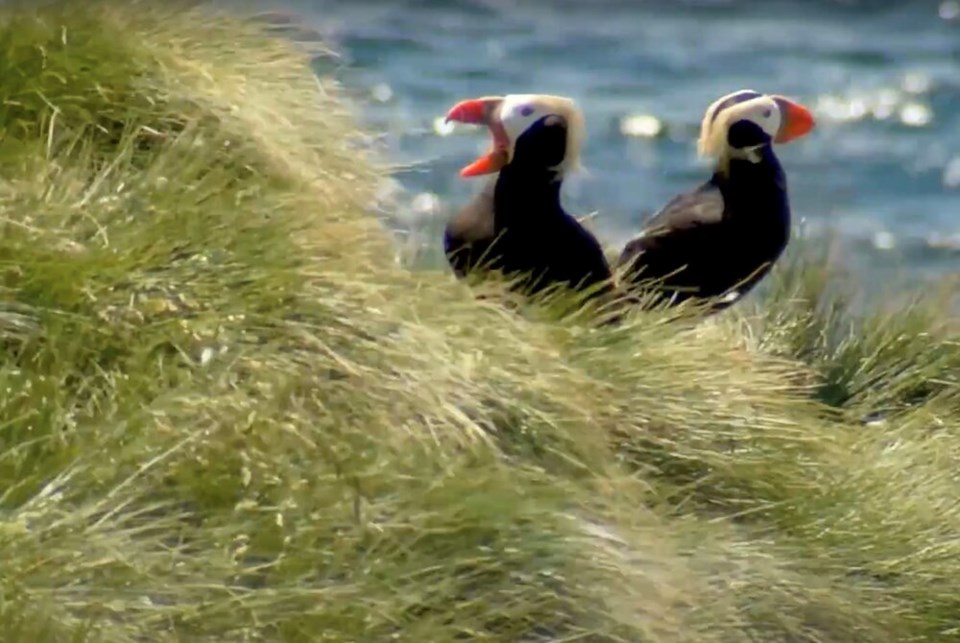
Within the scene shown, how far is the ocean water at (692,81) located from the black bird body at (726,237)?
449cm

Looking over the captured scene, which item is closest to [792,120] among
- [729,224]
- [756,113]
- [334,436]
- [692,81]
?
[756,113]

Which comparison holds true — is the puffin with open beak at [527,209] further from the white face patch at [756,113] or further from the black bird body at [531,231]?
the white face patch at [756,113]

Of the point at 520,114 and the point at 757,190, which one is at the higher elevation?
the point at 520,114

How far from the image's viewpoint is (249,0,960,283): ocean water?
13203mm

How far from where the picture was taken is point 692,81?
1662 centimetres

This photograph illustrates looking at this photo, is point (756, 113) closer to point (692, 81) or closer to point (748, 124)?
point (748, 124)

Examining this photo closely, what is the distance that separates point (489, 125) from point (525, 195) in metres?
0.23

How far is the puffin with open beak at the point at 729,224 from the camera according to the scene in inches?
189

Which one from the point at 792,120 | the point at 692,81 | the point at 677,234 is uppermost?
the point at 792,120

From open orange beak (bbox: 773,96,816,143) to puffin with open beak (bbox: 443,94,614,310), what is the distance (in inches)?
23.5

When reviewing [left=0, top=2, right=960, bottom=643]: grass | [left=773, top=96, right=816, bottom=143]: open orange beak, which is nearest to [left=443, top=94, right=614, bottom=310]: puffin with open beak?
[left=0, top=2, right=960, bottom=643]: grass

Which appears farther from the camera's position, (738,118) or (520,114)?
(738,118)

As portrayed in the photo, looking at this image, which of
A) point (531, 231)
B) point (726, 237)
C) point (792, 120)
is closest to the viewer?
point (531, 231)

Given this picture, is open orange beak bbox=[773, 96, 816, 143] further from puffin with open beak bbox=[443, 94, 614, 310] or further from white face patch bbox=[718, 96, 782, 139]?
puffin with open beak bbox=[443, 94, 614, 310]
